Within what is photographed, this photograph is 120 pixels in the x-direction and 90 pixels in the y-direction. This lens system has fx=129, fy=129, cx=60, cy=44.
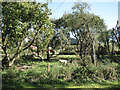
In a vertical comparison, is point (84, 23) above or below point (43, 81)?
above

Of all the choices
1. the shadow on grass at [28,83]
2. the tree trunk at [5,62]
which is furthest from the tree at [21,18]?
the shadow on grass at [28,83]

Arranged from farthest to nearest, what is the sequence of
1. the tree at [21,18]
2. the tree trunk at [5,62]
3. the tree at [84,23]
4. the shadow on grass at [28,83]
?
1. the tree at [84,23]
2. the tree trunk at [5,62]
3. the tree at [21,18]
4. the shadow on grass at [28,83]

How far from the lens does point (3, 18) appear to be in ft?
24.0

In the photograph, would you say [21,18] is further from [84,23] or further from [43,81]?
[84,23]

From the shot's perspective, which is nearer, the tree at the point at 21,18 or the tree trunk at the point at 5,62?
the tree at the point at 21,18

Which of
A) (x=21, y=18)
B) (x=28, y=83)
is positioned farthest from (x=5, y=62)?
(x=21, y=18)

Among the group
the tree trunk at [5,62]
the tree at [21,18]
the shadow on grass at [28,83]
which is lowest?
the shadow on grass at [28,83]

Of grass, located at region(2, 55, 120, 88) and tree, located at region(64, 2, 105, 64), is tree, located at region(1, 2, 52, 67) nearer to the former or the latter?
grass, located at region(2, 55, 120, 88)

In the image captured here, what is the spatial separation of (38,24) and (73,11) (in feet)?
21.9

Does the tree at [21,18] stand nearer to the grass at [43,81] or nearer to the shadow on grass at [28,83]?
the grass at [43,81]

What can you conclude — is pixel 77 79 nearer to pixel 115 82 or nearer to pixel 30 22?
pixel 115 82

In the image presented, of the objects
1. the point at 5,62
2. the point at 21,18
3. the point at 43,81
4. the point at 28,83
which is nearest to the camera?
the point at 28,83

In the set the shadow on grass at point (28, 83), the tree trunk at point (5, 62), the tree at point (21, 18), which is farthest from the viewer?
the tree trunk at point (5, 62)

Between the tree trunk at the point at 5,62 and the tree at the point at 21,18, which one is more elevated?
the tree at the point at 21,18
